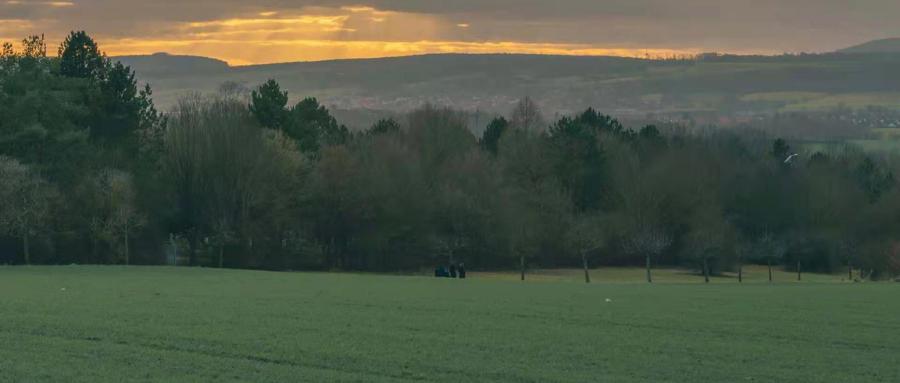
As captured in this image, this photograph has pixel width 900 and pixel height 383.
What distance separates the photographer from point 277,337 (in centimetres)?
2998

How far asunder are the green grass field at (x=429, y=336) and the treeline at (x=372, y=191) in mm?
39808

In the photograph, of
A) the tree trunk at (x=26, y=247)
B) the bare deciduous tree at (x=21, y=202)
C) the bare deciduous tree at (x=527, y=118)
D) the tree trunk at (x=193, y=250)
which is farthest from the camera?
the bare deciduous tree at (x=527, y=118)

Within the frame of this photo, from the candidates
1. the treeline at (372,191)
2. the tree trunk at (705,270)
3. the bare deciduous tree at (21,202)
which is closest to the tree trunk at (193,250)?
the treeline at (372,191)

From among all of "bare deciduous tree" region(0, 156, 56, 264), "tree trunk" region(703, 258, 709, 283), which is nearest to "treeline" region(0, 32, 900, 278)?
"bare deciduous tree" region(0, 156, 56, 264)

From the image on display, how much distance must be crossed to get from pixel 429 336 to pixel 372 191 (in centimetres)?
6746

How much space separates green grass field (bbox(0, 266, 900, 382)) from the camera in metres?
24.8

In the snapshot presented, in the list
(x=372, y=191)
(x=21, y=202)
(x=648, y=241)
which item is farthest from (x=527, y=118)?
(x=21, y=202)

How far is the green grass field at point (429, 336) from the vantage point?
976 inches

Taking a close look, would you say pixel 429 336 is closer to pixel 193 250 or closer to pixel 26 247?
pixel 26 247

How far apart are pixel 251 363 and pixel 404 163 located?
257 feet

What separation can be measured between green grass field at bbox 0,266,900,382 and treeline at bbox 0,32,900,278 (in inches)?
1567

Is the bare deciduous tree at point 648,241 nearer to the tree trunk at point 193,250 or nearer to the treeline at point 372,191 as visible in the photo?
the treeline at point 372,191

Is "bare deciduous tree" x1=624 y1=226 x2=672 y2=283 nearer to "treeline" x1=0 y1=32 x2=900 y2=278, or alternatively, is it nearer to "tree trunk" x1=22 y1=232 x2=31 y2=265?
"treeline" x1=0 y1=32 x2=900 y2=278

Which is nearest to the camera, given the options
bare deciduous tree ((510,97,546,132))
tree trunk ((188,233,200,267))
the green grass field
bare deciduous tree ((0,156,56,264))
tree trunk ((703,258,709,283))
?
the green grass field
